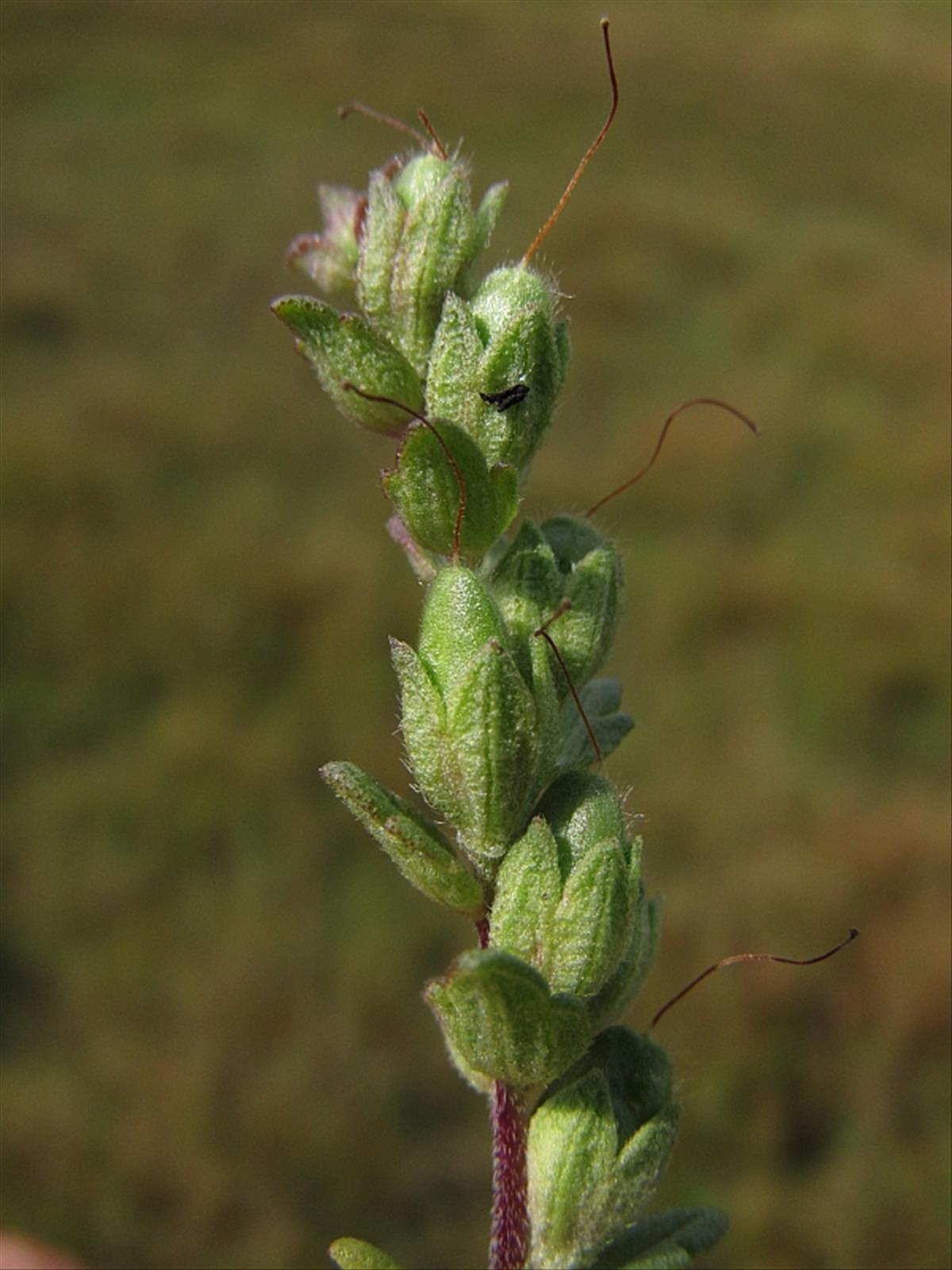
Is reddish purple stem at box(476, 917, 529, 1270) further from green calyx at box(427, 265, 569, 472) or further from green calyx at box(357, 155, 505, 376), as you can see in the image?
green calyx at box(357, 155, 505, 376)

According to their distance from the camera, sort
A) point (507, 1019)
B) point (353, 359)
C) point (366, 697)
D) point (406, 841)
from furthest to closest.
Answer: point (366, 697), point (353, 359), point (406, 841), point (507, 1019)

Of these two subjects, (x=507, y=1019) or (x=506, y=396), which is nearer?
(x=507, y=1019)

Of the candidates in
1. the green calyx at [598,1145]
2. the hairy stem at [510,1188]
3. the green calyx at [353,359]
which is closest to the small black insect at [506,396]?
the green calyx at [353,359]

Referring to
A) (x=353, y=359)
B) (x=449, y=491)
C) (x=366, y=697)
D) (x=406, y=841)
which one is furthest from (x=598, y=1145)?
(x=366, y=697)

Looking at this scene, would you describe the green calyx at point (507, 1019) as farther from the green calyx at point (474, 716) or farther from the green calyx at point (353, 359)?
the green calyx at point (353, 359)

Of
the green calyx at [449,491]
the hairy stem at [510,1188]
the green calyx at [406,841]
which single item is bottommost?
the hairy stem at [510,1188]

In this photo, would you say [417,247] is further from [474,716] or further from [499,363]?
[474,716]

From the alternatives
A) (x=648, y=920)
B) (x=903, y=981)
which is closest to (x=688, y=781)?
(x=903, y=981)

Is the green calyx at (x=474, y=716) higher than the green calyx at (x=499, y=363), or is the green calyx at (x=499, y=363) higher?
the green calyx at (x=499, y=363)

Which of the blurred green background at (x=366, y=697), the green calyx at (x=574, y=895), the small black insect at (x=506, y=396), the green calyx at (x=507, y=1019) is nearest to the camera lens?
the green calyx at (x=507, y=1019)
